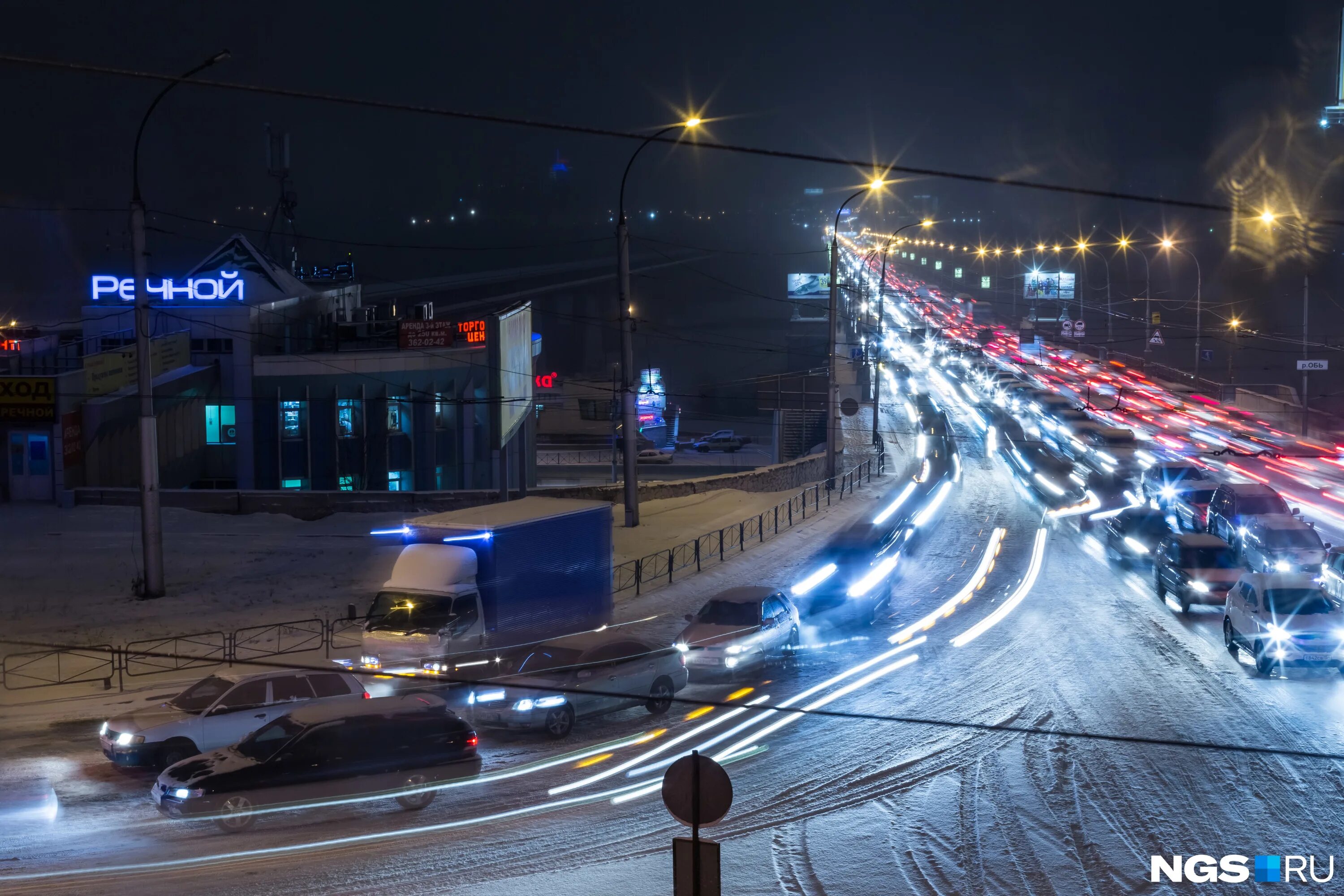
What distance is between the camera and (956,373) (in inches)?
3066

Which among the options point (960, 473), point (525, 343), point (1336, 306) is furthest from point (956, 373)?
point (525, 343)

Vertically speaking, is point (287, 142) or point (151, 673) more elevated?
A: point (287, 142)

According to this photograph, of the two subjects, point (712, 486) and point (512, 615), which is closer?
point (512, 615)

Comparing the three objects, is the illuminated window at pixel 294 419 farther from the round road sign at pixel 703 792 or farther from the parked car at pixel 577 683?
the round road sign at pixel 703 792

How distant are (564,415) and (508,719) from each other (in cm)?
6041

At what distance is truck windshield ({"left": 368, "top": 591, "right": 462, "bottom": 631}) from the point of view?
51.2 feet

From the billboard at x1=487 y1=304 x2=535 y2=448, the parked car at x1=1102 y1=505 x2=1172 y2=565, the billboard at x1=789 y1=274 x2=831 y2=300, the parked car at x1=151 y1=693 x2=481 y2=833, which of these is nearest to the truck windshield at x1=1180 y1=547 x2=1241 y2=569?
the parked car at x1=1102 y1=505 x2=1172 y2=565

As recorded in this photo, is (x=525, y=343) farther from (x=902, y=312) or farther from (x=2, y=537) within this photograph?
(x=902, y=312)

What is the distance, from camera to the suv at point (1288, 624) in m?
15.4

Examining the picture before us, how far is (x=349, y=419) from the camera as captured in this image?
37188mm

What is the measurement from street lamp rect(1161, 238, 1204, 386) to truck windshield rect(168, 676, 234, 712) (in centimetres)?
5035

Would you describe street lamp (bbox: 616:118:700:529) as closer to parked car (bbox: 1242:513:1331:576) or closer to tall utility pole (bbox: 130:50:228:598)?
tall utility pole (bbox: 130:50:228:598)

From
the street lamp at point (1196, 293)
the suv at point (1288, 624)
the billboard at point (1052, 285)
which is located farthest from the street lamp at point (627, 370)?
the billboard at point (1052, 285)

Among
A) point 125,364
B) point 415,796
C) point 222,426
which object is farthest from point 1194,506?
point 222,426
